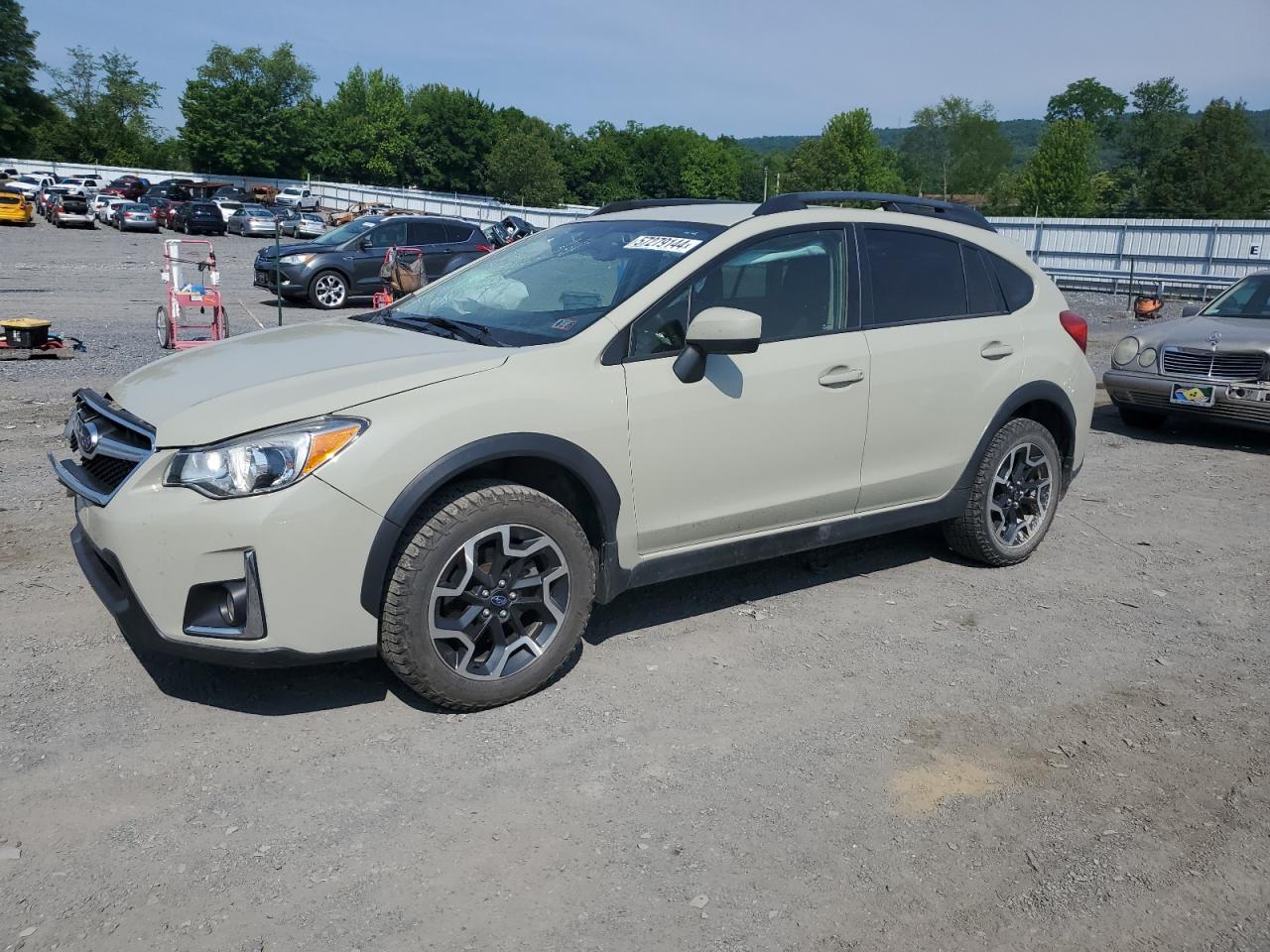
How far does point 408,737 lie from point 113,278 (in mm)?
22737

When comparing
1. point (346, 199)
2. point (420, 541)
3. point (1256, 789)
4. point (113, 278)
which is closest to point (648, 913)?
point (420, 541)

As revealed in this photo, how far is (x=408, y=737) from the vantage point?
3650mm

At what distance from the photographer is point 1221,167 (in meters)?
75.1

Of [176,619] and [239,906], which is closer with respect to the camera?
[239,906]

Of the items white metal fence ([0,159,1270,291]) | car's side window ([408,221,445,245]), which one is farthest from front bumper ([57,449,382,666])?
white metal fence ([0,159,1270,291])

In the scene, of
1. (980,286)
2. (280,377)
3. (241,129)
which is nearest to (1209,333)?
(980,286)

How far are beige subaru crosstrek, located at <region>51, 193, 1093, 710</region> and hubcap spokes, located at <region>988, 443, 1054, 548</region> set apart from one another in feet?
0.05

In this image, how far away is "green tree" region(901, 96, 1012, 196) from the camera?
127562 mm

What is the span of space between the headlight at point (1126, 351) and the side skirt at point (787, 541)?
489 cm

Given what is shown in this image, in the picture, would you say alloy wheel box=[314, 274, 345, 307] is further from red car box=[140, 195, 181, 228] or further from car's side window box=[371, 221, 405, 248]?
red car box=[140, 195, 181, 228]

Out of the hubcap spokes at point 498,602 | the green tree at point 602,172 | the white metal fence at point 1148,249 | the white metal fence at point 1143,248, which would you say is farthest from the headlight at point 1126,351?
the green tree at point 602,172

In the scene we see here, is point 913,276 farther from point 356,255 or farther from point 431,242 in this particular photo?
point 431,242

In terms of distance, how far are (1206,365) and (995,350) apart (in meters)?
4.55

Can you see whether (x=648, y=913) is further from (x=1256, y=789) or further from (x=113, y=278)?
(x=113, y=278)
